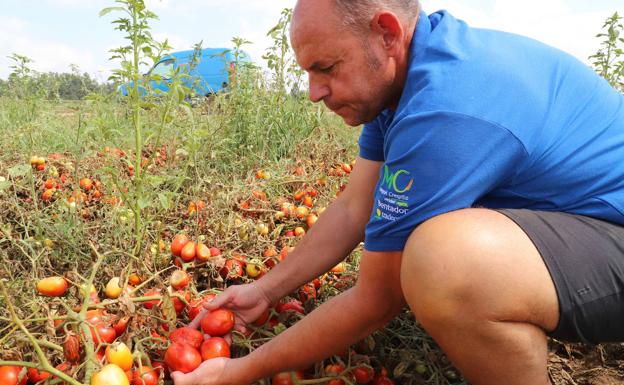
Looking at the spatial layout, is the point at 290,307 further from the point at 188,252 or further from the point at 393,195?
the point at 393,195

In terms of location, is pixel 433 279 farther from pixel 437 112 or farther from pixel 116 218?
pixel 116 218

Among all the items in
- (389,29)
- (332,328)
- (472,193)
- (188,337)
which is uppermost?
(389,29)

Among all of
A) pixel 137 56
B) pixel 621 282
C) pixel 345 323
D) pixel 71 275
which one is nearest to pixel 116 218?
pixel 71 275

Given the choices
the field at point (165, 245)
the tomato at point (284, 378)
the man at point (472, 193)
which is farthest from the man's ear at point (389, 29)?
the tomato at point (284, 378)

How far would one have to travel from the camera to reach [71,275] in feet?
5.31

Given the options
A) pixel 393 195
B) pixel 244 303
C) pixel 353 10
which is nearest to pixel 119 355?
pixel 244 303

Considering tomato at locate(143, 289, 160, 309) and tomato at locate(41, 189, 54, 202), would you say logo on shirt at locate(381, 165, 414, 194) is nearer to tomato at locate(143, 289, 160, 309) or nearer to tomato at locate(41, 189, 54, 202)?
tomato at locate(143, 289, 160, 309)

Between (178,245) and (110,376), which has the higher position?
(178,245)

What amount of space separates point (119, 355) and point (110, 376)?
0.13 m

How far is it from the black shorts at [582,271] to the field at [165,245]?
47cm

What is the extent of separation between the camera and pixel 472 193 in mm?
1141

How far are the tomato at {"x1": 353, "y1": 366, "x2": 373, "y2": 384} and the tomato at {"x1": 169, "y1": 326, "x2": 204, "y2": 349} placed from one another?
0.49 metres

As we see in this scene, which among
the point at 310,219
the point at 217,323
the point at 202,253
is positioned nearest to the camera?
the point at 217,323

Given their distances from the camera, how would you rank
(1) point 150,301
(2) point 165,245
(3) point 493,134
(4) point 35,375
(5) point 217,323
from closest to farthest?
1. (3) point 493,134
2. (4) point 35,375
3. (5) point 217,323
4. (1) point 150,301
5. (2) point 165,245
